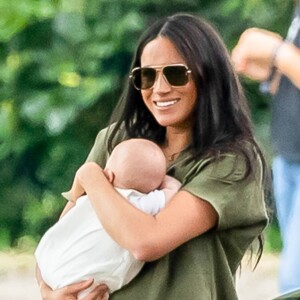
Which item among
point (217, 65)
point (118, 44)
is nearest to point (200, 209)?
point (217, 65)

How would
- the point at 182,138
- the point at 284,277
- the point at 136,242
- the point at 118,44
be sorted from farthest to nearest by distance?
the point at 118,44 → the point at 284,277 → the point at 182,138 → the point at 136,242

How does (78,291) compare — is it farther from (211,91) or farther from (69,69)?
(69,69)

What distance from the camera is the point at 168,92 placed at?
5.58 feet

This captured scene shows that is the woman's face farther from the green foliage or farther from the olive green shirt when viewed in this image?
the green foliage

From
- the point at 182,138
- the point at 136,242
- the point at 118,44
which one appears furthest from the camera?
the point at 118,44

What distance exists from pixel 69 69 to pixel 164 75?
1339 millimetres

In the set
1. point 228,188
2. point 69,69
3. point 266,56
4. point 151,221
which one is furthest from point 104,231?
point 69,69

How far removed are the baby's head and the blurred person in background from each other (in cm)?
40

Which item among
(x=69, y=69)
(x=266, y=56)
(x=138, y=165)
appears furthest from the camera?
(x=69, y=69)

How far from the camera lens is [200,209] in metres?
1.64

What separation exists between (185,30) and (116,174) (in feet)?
0.88

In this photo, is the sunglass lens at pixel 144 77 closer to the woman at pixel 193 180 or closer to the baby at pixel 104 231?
the woman at pixel 193 180

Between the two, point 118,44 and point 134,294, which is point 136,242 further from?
point 118,44

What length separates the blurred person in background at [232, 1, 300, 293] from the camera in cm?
203
